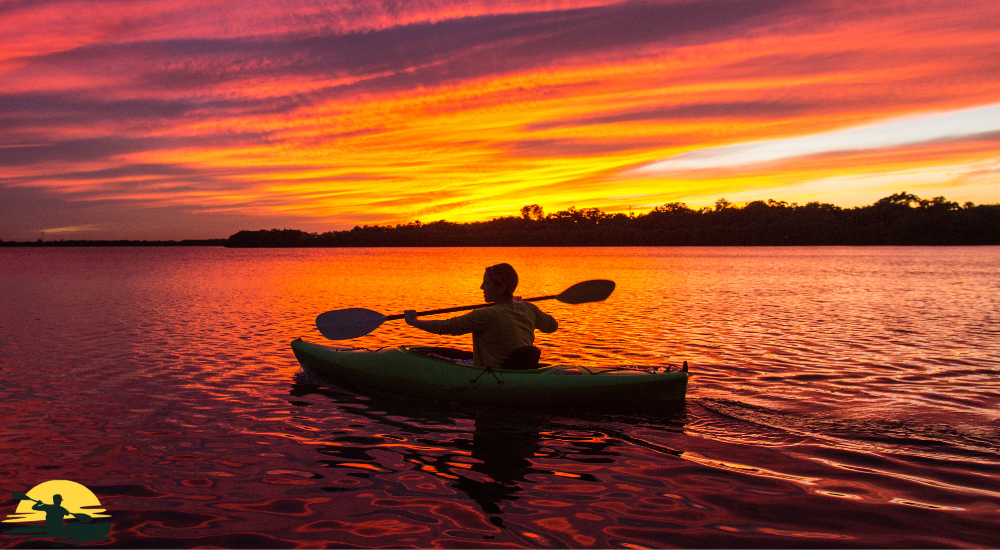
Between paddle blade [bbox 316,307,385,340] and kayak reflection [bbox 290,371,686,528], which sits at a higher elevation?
paddle blade [bbox 316,307,385,340]

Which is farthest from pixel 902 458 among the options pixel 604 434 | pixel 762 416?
pixel 604 434

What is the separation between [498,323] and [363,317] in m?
2.66

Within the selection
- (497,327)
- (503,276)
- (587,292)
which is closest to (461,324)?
(497,327)

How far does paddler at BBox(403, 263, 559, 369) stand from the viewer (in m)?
6.67

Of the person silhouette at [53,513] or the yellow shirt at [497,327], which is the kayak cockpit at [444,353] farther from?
the person silhouette at [53,513]

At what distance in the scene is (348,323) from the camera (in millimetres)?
8508

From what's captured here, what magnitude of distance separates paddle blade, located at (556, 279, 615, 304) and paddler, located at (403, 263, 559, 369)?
1.76 metres

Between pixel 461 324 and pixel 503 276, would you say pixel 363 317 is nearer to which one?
pixel 461 324

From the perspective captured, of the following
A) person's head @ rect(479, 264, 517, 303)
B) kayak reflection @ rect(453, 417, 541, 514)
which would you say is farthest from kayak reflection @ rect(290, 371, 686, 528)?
person's head @ rect(479, 264, 517, 303)

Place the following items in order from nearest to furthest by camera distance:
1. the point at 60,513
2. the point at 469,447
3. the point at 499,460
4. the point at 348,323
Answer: the point at 60,513, the point at 499,460, the point at 469,447, the point at 348,323

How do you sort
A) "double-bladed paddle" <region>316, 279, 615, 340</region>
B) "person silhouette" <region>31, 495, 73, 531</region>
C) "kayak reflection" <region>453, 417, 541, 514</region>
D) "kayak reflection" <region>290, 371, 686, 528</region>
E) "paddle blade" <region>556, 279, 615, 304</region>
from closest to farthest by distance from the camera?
1. "person silhouette" <region>31, 495, 73, 531</region>
2. "kayak reflection" <region>453, 417, 541, 514</region>
3. "kayak reflection" <region>290, 371, 686, 528</region>
4. "double-bladed paddle" <region>316, 279, 615, 340</region>
5. "paddle blade" <region>556, 279, 615, 304</region>

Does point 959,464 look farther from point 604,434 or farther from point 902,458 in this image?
point 604,434

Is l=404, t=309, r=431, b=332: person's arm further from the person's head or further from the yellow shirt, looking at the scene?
the person's head

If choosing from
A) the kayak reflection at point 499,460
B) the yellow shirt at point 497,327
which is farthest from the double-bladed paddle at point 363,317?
the kayak reflection at point 499,460
